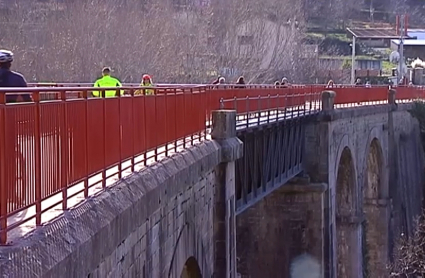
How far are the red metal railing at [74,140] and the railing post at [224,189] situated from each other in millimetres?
884

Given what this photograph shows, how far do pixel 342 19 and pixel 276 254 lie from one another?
272ft

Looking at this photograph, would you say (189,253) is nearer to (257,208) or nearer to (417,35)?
(257,208)

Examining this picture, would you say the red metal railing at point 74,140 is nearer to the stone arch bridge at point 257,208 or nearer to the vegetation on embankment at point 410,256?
the stone arch bridge at point 257,208

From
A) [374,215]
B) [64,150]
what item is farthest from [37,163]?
[374,215]

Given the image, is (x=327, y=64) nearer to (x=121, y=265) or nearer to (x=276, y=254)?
(x=276, y=254)

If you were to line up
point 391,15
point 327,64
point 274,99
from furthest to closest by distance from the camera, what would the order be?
point 391,15
point 327,64
point 274,99

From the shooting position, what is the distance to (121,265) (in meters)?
7.92

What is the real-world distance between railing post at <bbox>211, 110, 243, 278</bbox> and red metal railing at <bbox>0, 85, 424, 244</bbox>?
0.88m

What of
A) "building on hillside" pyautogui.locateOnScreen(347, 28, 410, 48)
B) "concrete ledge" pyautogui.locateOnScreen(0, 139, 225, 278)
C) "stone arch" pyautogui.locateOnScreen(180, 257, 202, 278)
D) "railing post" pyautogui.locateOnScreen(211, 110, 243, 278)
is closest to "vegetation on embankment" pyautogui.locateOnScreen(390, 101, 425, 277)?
"railing post" pyautogui.locateOnScreen(211, 110, 243, 278)

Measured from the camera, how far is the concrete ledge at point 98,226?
560cm

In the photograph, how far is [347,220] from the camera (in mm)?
34031

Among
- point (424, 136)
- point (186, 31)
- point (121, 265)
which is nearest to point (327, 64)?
point (186, 31)

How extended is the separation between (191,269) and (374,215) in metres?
27.8

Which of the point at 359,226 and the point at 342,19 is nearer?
the point at 359,226
